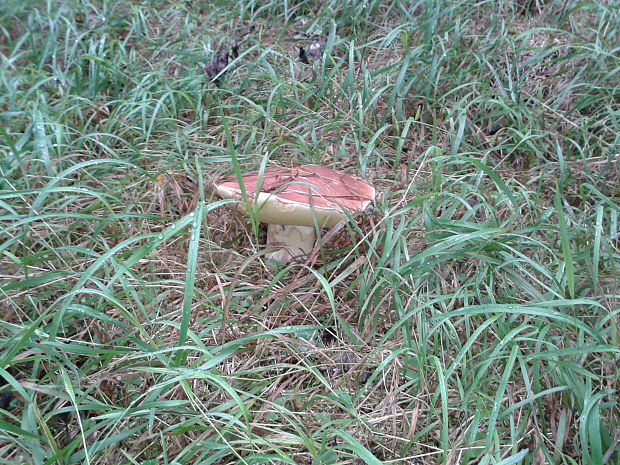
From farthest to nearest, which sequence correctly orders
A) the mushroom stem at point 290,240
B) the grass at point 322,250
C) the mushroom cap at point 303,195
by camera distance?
the mushroom stem at point 290,240, the mushroom cap at point 303,195, the grass at point 322,250

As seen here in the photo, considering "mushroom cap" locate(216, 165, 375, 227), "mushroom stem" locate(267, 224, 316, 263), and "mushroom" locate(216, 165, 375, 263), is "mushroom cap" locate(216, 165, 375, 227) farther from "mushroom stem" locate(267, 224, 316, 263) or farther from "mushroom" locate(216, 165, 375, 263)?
"mushroom stem" locate(267, 224, 316, 263)

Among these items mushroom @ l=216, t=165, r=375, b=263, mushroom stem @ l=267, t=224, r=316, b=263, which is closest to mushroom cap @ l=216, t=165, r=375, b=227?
mushroom @ l=216, t=165, r=375, b=263

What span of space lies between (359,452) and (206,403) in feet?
1.46

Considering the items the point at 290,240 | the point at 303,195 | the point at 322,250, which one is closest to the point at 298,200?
the point at 303,195

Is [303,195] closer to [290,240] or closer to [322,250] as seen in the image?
[322,250]

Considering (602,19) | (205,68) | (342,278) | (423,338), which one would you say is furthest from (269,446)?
(602,19)

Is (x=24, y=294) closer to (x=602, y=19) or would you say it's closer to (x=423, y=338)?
(x=423, y=338)

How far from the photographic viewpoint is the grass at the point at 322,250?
153 cm

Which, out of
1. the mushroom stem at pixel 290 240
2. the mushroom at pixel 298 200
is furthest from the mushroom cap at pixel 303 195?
the mushroom stem at pixel 290 240

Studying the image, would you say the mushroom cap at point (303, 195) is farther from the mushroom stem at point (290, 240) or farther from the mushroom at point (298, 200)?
the mushroom stem at point (290, 240)

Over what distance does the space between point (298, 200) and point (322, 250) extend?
0.21m

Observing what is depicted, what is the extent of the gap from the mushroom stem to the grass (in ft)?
0.28

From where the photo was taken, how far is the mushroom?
188 cm

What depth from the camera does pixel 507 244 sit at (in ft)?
6.52
